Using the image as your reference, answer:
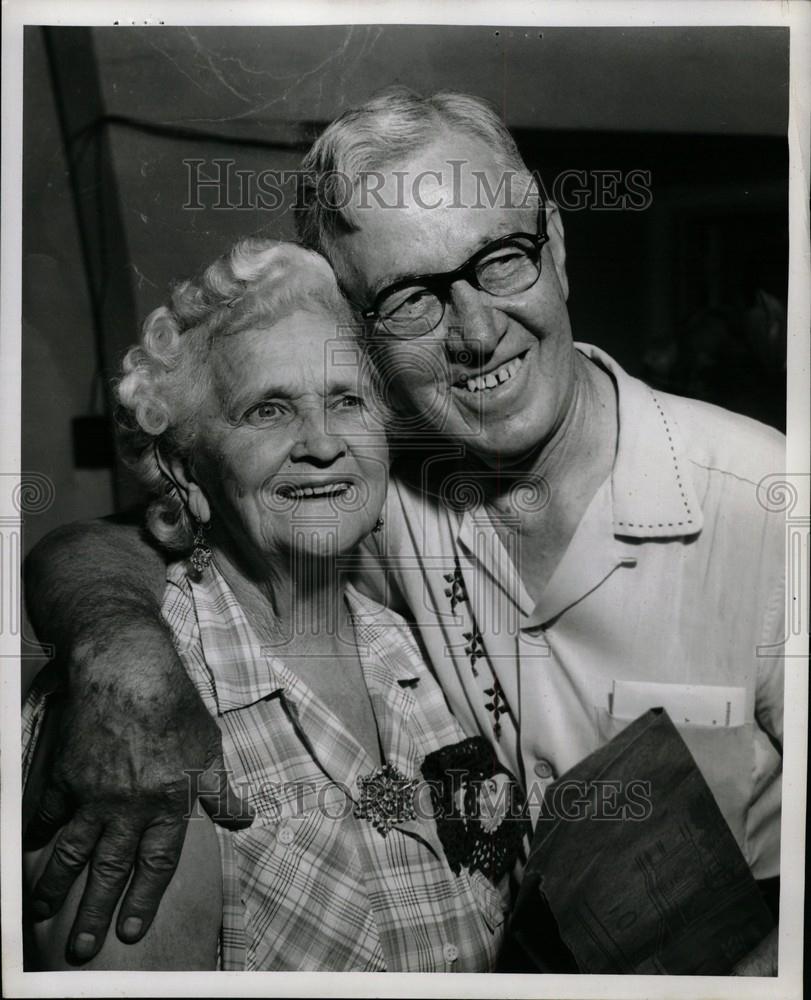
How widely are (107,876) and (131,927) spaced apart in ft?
0.41

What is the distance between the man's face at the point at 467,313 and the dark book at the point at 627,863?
0.73 meters

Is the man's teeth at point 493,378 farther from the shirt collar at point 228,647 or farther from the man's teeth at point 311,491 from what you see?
the shirt collar at point 228,647

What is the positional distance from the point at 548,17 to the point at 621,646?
1.38m

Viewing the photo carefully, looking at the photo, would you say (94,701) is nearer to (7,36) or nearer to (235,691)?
(235,691)

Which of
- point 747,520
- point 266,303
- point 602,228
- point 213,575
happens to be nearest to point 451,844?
point 213,575

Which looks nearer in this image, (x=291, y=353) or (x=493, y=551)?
(x=291, y=353)

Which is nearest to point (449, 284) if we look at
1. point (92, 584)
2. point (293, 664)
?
point (293, 664)

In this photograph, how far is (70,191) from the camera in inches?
86.2

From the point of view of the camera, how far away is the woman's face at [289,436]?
2.06m

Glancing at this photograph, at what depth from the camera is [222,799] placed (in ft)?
7.00

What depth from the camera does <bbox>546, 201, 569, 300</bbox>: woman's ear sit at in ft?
6.95

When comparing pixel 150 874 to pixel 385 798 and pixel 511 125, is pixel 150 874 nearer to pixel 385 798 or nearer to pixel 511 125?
pixel 385 798

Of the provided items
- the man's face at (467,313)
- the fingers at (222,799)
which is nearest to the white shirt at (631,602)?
the man's face at (467,313)

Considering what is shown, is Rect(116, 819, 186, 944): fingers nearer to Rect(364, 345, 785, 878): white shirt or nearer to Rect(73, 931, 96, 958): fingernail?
Rect(73, 931, 96, 958): fingernail
